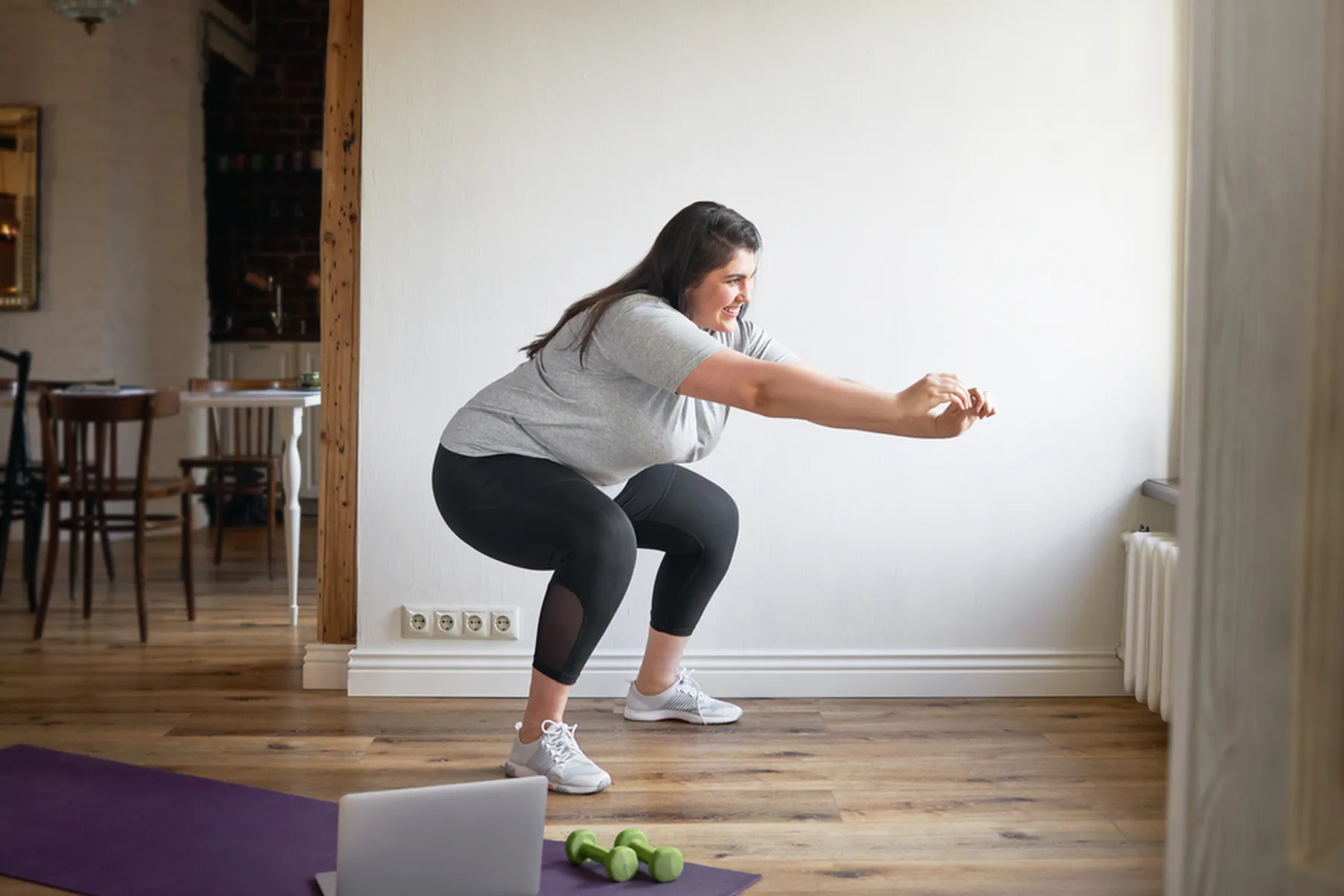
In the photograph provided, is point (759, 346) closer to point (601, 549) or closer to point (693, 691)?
point (601, 549)

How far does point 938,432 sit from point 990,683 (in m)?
1.14

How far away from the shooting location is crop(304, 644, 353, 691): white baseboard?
3244mm

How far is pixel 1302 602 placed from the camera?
1.66ft

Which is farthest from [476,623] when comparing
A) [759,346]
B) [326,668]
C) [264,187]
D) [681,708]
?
[264,187]

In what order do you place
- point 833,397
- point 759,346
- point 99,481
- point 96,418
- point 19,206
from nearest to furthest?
point 833,397 → point 759,346 → point 96,418 → point 99,481 → point 19,206

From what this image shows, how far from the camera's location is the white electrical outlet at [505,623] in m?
3.18

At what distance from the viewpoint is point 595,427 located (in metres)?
2.53

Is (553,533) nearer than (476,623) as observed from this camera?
Yes

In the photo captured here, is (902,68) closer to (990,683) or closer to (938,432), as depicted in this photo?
(938,432)

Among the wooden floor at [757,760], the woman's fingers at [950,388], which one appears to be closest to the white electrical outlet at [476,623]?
the wooden floor at [757,760]

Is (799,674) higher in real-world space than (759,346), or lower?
lower

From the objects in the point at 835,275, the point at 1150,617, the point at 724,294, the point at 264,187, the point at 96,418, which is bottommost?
Result: the point at 1150,617

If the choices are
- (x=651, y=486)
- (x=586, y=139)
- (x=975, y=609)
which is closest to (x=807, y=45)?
(x=586, y=139)

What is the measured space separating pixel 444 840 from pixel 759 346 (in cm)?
136
